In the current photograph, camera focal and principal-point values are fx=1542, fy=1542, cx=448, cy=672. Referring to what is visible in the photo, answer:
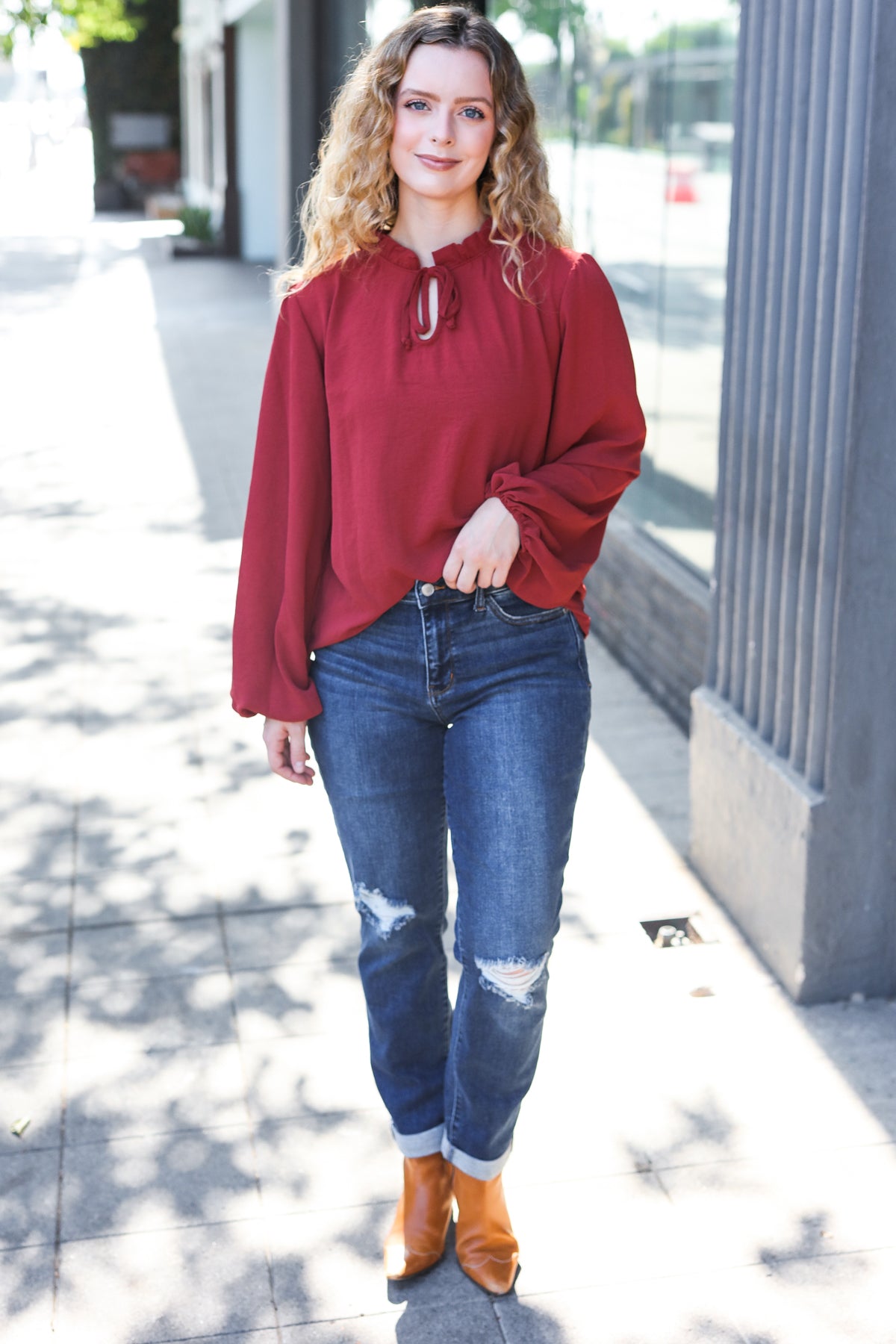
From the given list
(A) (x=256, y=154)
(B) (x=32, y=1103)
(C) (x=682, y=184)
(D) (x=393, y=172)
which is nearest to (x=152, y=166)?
(A) (x=256, y=154)

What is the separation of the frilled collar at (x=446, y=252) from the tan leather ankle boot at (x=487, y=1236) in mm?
1599

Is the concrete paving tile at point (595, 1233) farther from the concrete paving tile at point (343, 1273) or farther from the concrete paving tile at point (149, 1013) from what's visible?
the concrete paving tile at point (149, 1013)

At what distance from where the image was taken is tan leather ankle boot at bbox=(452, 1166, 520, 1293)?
2.81 metres

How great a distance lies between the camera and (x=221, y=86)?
25172 mm

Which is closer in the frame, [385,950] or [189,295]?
[385,950]

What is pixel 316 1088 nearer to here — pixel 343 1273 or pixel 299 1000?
pixel 299 1000

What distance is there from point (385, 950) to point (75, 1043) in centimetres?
132

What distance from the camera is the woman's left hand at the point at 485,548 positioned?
234cm

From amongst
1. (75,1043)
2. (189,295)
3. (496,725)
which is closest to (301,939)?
(75,1043)

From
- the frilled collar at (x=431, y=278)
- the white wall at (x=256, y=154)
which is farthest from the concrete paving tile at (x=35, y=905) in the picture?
the white wall at (x=256, y=154)

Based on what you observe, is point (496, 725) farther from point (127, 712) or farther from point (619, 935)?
point (127, 712)

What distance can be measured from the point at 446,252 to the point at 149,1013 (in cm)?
215

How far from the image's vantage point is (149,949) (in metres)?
4.11

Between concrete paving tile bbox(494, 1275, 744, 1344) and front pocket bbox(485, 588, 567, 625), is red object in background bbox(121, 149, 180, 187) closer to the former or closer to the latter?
front pocket bbox(485, 588, 567, 625)
